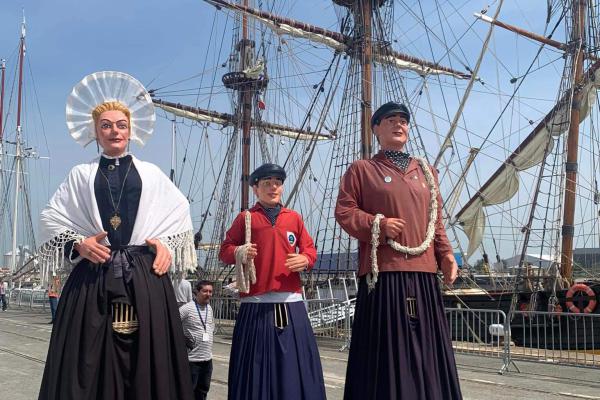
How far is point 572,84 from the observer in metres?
16.2

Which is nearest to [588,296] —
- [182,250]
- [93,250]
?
[182,250]

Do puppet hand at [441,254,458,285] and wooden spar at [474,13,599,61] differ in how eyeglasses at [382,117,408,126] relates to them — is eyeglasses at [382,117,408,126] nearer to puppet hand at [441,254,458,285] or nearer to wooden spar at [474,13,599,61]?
puppet hand at [441,254,458,285]

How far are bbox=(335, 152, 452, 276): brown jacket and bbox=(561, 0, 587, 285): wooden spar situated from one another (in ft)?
43.1

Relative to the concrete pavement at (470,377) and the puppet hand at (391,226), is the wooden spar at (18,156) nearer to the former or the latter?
the concrete pavement at (470,377)

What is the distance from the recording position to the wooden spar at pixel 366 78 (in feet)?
63.4

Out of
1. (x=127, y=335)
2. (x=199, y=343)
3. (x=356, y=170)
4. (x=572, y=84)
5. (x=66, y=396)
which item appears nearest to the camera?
(x=66, y=396)

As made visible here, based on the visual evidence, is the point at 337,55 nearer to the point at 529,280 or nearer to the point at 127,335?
the point at 529,280

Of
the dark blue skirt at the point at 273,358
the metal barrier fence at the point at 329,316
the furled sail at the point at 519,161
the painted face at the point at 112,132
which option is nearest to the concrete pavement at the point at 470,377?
the metal barrier fence at the point at 329,316

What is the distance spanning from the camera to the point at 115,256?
9.43 ft

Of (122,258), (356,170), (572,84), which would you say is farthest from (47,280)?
(572,84)

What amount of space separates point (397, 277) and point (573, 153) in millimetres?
14117

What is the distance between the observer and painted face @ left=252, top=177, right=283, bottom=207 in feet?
12.6

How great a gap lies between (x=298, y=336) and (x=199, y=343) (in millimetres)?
1896

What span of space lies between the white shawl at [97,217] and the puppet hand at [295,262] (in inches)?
25.2
